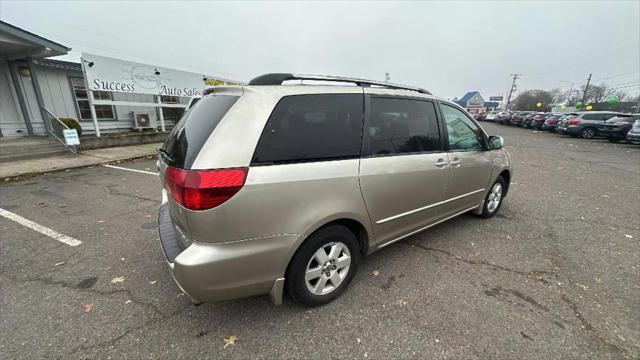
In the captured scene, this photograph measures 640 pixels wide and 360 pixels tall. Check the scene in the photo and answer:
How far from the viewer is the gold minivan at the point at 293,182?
5.56ft

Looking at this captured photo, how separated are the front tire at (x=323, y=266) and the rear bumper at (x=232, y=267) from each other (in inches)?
5.7

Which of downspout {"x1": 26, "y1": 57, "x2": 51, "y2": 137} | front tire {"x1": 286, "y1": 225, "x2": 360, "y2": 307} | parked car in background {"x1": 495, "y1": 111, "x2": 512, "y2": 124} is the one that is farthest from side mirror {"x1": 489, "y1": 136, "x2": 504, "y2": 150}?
parked car in background {"x1": 495, "y1": 111, "x2": 512, "y2": 124}

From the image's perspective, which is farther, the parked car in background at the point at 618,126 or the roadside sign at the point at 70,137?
the parked car in background at the point at 618,126

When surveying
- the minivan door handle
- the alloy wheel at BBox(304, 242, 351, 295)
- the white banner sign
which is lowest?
the alloy wheel at BBox(304, 242, 351, 295)

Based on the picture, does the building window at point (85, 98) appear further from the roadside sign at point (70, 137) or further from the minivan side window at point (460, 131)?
the minivan side window at point (460, 131)

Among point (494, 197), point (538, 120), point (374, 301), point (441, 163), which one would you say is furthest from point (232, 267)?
point (538, 120)

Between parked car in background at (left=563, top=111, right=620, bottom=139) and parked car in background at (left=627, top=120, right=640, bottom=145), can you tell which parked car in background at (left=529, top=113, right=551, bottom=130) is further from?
parked car in background at (left=627, top=120, right=640, bottom=145)

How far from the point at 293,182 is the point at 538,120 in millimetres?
29602

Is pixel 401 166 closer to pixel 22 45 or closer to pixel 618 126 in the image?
pixel 22 45

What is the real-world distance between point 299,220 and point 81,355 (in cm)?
172

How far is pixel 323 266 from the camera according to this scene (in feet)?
7.23

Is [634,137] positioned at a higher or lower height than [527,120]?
lower

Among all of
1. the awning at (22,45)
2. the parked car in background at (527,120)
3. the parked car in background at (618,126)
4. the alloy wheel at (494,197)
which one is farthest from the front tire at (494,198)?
the parked car in background at (527,120)

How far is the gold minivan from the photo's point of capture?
1.69 m
